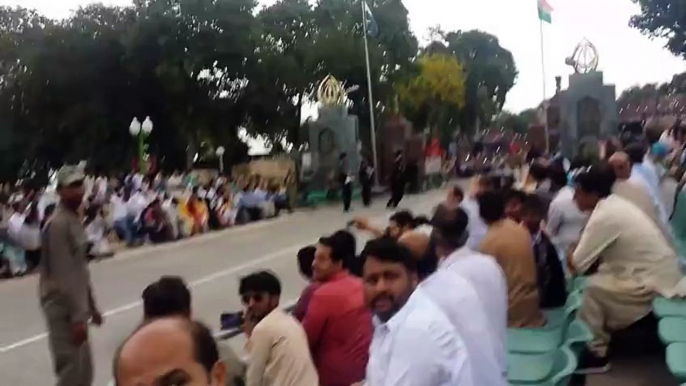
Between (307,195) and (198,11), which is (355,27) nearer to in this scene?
(198,11)

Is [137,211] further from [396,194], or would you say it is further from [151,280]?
[396,194]

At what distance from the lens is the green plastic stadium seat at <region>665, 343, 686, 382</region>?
218 inches

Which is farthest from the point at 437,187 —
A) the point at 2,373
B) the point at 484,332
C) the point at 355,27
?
the point at 484,332

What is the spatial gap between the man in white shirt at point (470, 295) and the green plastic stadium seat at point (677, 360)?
1023mm

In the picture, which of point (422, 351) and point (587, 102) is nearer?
point (422, 351)

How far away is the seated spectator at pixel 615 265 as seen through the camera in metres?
7.49

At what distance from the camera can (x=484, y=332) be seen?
453 cm

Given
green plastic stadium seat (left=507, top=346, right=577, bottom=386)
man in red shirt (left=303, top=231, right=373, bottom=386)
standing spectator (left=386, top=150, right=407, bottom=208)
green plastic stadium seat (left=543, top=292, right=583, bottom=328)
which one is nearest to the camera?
green plastic stadium seat (left=507, top=346, right=577, bottom=386)

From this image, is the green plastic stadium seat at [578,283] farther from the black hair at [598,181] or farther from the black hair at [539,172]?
the black hair at [539,172]

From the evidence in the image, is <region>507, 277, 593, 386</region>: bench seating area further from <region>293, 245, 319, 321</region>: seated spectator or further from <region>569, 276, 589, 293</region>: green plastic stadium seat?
<region>293, 245, 319, 321</region>: seated spectator

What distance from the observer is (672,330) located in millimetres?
6676

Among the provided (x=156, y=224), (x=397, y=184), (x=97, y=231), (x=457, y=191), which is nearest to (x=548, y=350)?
(x=457, y=191)

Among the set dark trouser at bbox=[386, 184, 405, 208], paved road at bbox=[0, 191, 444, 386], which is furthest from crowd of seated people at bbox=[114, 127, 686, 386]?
dark trouser at bbox=[386, 184, 405, 208]

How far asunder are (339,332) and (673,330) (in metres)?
2.15
